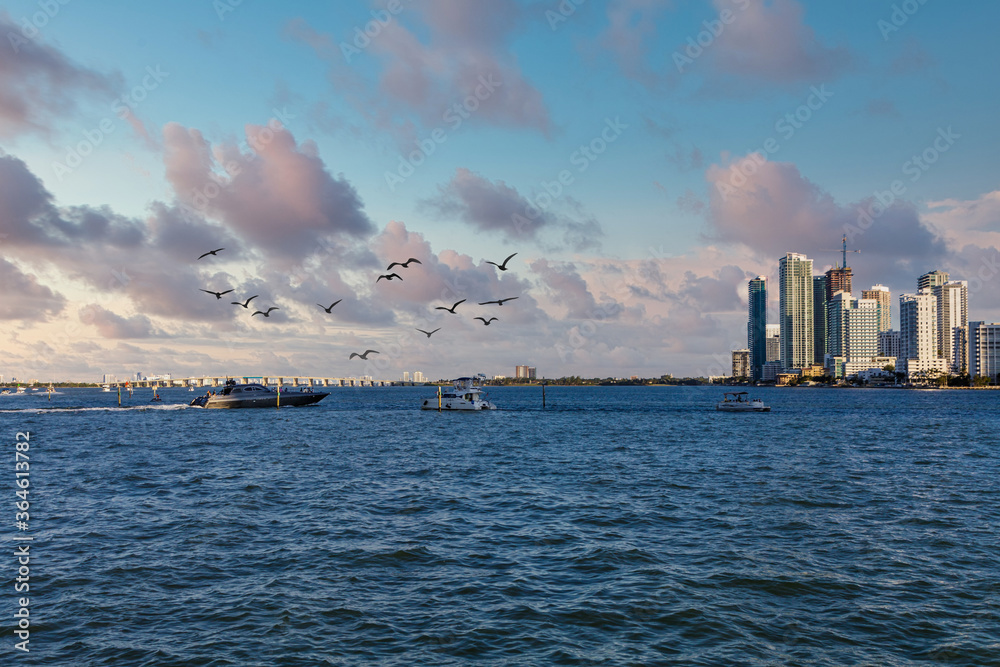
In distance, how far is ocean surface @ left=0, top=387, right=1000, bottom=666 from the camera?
1511 centimetres

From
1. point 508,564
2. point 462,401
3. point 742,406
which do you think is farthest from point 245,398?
point 508,564

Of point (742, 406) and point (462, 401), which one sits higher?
point (462, 401)

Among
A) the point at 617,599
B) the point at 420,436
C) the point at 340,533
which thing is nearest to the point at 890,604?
the point at 617,599

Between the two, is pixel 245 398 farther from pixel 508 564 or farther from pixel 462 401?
pixel 508 564

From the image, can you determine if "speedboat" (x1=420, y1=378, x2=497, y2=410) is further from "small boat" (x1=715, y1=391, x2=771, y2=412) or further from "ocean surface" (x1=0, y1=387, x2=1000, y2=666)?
"ocean surface" (x1=0, y1=387, x2=1000, y2=666)

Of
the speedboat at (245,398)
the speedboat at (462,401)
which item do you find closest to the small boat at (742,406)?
the speedboat at (462,401)

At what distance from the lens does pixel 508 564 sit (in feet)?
70.2

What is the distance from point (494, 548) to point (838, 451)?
45.5m

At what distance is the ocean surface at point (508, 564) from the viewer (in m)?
15.1

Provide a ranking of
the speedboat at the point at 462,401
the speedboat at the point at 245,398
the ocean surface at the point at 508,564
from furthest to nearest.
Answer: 1. the speedboat at the point at 245,398
2. the speedboat at the point at 462,401
3. the ocean surface at the point at 508,564

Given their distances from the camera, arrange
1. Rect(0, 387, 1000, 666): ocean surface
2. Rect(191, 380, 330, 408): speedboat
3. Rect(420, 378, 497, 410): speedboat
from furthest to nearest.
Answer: Rect(191, 380, 330, 408): speedboat, Rect(420, 378, 497, 410): speedboat, Rect(0, 387, 1000, 666): ocean surface

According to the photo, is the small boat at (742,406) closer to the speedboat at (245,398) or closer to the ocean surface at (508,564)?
the ocean surface at (508,564)

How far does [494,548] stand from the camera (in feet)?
76.5

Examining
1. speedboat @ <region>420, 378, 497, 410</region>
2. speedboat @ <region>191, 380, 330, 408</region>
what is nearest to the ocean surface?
speedboat @ <region>420, 378, 497, 410</region>
